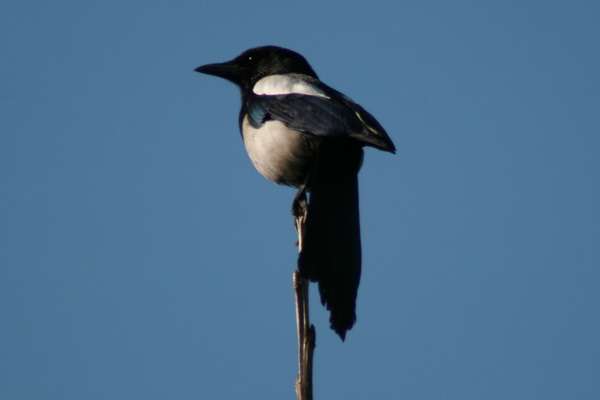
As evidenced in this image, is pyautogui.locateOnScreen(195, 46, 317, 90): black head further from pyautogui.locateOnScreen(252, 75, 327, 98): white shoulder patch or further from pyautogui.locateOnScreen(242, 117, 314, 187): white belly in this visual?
pyautogui.locateOnScreen(242, 117, 314, 187): white belly

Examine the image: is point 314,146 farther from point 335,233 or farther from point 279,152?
point 335,233

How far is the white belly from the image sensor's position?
3.82 m

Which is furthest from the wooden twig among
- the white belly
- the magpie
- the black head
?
the black head

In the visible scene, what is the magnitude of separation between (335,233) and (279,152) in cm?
87

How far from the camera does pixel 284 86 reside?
13.5 feet

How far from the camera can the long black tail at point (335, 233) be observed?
9.05ft

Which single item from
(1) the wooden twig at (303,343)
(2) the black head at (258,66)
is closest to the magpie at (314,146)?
(2) the black head at (258,66)

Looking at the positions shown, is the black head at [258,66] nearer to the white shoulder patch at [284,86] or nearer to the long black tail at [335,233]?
the white shoulder patch at [284,86]

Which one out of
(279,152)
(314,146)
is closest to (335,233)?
(314,146)

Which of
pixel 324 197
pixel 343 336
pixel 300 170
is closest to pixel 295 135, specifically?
pixel 300 170

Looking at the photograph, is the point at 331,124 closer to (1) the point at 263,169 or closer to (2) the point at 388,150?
(2) the point at 388,150

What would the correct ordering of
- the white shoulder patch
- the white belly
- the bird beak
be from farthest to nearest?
1. the bird beak
2. the white shoulder patch
3. the white belly

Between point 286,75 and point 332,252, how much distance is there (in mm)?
1657

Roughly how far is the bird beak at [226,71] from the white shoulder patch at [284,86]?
13.5 inches
